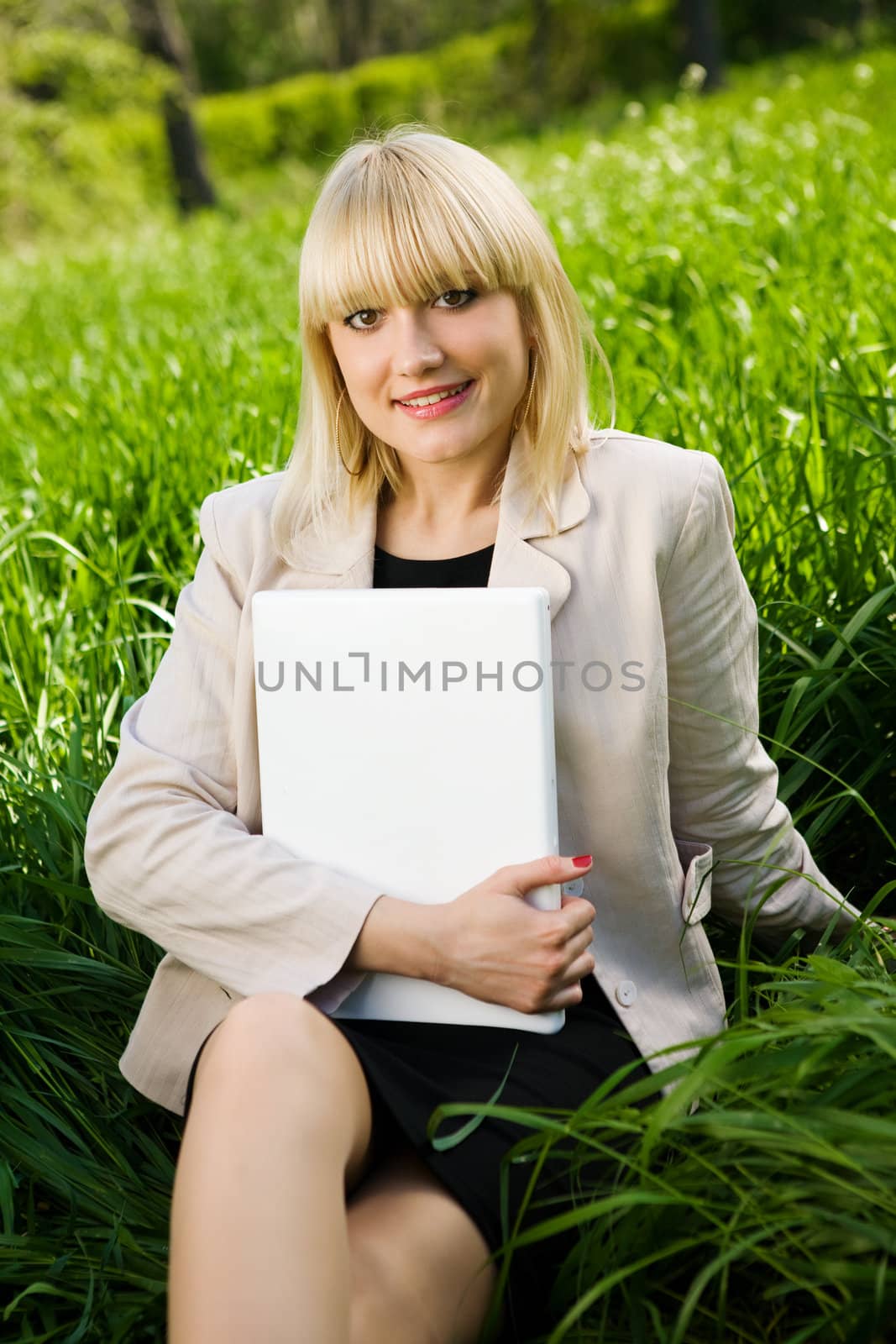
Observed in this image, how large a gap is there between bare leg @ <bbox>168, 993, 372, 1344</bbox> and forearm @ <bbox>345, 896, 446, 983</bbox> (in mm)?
104

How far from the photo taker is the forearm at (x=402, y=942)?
153 centimetres

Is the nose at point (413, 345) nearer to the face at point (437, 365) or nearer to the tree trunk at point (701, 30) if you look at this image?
the face at point (437, 365)

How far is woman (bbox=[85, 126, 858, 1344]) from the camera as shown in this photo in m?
1.48

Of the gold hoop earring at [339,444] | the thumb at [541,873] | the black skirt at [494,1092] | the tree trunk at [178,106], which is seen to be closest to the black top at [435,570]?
the gold hoop earring at [339,444]

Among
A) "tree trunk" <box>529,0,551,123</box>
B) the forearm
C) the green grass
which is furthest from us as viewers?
"tree trunk" <box>529,0,551,123</box>

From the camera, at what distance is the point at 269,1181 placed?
128cm

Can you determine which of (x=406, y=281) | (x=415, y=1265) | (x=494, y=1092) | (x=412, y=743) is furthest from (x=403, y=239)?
(x=415, y=1265)

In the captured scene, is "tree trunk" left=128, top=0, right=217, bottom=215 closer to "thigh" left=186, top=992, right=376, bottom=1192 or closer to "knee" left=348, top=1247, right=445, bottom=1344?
"thigh" left=186, top=992, right=376, bottom=1192

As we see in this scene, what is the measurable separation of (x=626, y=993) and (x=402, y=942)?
306 mm

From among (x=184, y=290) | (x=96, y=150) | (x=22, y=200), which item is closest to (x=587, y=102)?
(x=96, y=150)

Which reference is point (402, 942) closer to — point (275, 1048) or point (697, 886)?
point (275, 1048)

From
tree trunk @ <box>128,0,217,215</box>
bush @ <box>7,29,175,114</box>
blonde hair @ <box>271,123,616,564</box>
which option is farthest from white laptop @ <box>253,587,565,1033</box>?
tree trunk @ <box>128,0,217,215</box>

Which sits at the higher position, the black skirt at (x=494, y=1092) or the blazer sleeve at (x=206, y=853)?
the blazer sleeve at (x=206, y=853)

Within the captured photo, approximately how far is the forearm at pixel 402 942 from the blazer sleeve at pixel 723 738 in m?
0.42
